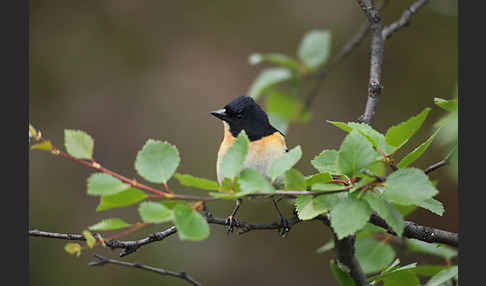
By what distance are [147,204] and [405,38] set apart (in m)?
3.05

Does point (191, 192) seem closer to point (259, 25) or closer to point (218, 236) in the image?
point (218, 236)

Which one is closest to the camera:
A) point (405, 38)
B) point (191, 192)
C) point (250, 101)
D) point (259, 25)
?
point (250, 101)

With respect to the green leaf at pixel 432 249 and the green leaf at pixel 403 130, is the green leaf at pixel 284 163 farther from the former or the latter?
the green leaf at pixel 432 249

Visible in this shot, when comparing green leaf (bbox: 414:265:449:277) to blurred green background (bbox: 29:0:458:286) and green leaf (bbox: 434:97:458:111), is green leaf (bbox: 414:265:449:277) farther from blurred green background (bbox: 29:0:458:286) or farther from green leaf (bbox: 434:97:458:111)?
blurred green background (bbox: 29:0:458:286)

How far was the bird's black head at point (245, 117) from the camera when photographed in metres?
1.85

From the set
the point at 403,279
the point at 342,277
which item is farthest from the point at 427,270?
the point at 342,277

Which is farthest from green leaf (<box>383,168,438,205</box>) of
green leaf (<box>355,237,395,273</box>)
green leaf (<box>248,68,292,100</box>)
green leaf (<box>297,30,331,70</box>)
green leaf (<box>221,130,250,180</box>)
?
green leaf (<box>297,30,331,70</box>)

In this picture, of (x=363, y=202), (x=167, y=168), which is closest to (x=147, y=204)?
(x=167, y=168)

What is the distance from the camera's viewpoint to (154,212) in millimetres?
857

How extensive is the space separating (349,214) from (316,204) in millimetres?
74

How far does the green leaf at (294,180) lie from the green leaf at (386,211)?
0.11 meters

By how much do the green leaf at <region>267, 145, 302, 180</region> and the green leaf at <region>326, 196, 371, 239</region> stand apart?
109 millimetres

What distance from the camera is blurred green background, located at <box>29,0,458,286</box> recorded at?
3400 millimetres

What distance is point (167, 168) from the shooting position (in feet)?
3.09
